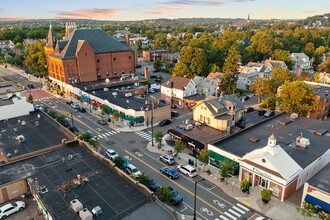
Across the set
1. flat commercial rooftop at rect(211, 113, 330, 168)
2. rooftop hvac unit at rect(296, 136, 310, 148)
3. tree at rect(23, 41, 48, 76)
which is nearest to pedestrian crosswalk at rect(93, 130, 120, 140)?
flat commercial rooftop at rect(211, 113, 330, 168)

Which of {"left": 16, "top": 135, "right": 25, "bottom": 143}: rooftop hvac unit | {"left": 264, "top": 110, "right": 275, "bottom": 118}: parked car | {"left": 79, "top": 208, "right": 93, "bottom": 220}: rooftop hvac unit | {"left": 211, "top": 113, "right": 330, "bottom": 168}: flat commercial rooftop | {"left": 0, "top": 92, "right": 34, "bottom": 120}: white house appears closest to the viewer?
{"left": 79, "top": 208, "right": 93, "bottom": 220}: rooftop hvac unit

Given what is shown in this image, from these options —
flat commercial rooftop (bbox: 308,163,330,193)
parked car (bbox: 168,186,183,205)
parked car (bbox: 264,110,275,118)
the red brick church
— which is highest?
the red brick church

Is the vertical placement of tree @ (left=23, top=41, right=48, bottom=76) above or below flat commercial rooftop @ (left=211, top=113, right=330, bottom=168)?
above

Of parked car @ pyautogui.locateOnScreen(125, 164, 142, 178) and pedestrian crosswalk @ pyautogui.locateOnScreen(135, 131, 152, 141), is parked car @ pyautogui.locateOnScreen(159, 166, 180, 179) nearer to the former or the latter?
parked car @ pyautogui.locateOnScreen(125, 164, 142, 178)

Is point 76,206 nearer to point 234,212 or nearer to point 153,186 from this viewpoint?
point 153,186

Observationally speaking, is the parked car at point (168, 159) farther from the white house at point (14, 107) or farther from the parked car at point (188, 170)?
the white house at point (14, 107)

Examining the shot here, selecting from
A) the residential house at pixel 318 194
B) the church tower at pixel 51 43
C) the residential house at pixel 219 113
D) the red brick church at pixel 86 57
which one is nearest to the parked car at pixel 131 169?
the residential house at pixel 219 113

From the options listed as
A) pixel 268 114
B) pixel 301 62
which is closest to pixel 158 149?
pixel 268 114
